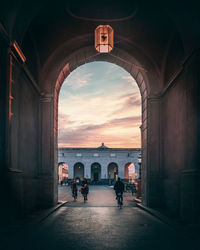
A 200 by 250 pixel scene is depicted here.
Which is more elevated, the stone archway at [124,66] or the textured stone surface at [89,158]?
the stone archway at [124,66]

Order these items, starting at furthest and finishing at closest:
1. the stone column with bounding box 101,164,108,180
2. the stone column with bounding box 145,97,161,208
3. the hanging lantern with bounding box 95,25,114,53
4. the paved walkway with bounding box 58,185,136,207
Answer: the stone column with bounding box 101,164,108,180 → the paved walkway with bounding box 58,185,136,207 → the stone column with bounding box 145,97,161,208 → the hanging lantern with bounding box 95,25,114,53

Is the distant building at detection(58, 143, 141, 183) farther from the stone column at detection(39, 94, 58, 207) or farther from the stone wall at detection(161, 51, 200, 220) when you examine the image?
the stone wall at detection(161, 51, 200, 220)

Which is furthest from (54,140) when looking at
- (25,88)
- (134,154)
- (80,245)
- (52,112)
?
(134,154)

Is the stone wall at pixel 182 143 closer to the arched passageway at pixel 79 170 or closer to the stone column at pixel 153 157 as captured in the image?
the stone column at pixel 153 157

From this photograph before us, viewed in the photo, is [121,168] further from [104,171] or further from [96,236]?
[96,236]

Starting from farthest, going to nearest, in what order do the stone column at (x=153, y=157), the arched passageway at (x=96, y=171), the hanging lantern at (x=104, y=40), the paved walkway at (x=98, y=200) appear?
the arched passageway at (x=96, y=171) → the paved walkway at (x=98, y=200) → the stone column at (x=153, y=157) → the hanging lantern at (x=104, y=40)

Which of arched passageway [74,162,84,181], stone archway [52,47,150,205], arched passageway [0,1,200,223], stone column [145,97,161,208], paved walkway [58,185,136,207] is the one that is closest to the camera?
arched passageway [0,1,200,223]

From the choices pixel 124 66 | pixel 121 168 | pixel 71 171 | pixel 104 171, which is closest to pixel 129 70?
pixel 124 66

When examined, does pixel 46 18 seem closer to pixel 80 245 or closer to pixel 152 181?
pixel 152 181

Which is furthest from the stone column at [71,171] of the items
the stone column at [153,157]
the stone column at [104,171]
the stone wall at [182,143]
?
→ the stone wall at [182,143]

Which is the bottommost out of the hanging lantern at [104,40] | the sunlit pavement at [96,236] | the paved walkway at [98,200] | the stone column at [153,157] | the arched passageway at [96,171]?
the arched passageway at [96,171]

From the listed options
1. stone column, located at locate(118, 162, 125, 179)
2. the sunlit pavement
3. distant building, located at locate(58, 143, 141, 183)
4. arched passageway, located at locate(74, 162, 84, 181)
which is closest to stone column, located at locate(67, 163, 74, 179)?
distant building, located at locate(58, 143, 141, 183)

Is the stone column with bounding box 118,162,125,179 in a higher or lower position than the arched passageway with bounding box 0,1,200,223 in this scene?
lower

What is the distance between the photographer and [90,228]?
9914 millimetres
